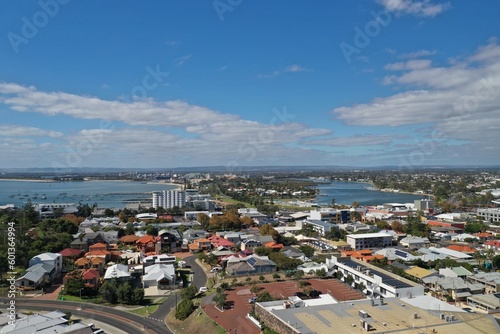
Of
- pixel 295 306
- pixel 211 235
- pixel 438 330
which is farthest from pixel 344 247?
pixel 438 330

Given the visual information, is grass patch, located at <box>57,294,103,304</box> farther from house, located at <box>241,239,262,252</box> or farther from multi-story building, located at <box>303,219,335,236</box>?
multi-story building, located at <box>303,219,335,236</box>

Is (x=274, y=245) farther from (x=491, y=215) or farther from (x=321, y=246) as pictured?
(x=491, y=215)

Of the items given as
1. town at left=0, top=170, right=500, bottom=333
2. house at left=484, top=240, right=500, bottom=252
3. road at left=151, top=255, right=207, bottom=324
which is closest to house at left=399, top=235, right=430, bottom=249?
town at left=0, top=170, right=500, bottom=333

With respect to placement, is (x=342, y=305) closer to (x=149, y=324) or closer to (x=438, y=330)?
(x=438, y=330)

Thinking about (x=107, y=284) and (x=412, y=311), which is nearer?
(x=412, y=311)

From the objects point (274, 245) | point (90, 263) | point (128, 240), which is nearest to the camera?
point (90, 263)

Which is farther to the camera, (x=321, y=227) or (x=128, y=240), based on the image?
(x=321, y=227)

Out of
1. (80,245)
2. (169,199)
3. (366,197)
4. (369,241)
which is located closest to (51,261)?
(80,245)
